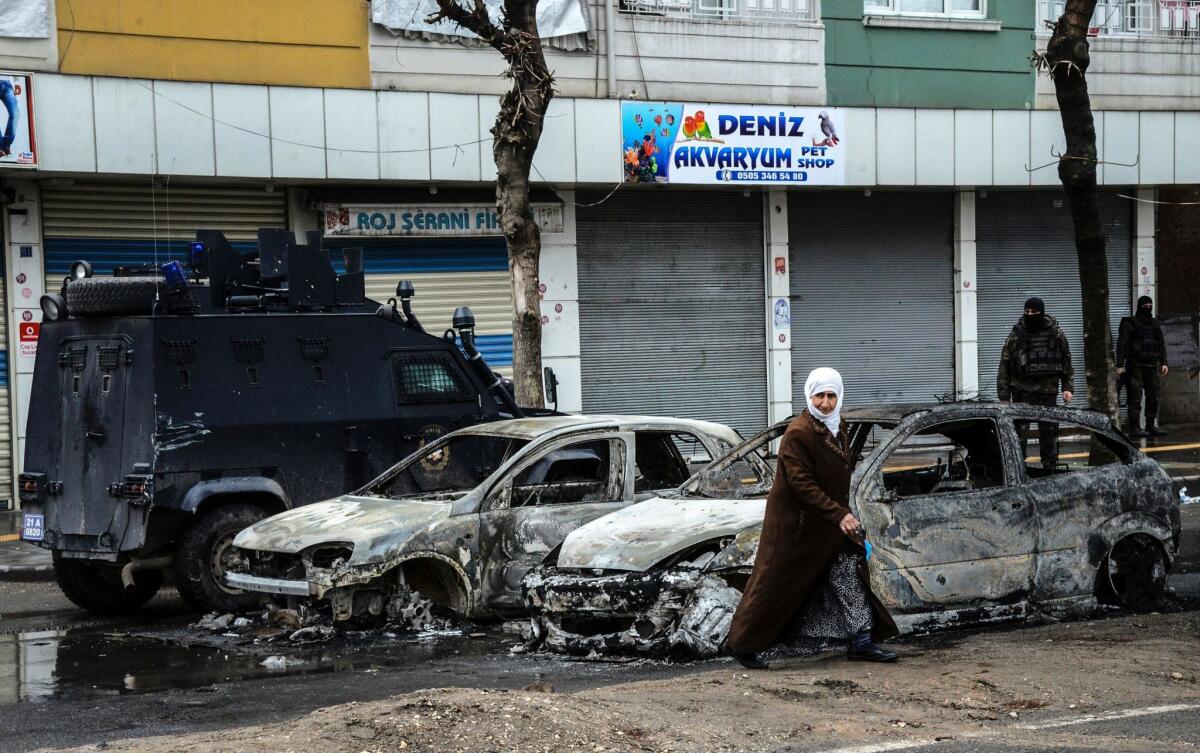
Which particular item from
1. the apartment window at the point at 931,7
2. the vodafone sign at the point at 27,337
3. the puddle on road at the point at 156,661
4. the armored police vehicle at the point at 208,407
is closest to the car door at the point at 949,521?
the puddle on road at the point at 156,661

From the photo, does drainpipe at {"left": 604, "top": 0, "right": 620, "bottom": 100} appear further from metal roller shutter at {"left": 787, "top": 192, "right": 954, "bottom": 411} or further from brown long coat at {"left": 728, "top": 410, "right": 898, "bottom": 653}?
brown long coat at {"left": 728, "top": 410, "right": 898, "bottom": 653}

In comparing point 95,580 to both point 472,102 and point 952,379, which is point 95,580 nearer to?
point 472,102

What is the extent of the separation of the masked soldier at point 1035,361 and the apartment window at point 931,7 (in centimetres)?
790

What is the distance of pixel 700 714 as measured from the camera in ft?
22.1

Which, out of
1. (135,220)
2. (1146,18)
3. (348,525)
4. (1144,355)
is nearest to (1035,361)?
(1144,355)

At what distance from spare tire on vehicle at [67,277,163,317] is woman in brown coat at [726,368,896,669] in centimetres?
505

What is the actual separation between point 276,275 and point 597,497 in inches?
133

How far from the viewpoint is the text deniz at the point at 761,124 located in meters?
19.5

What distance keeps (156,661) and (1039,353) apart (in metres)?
8.64

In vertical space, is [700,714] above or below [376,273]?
below

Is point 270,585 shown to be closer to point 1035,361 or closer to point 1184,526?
point 1035,361

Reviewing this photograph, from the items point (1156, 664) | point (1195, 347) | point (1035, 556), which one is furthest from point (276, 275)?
point (1195, 347)

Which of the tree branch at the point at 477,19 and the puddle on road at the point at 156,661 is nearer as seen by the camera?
the puddle on road at the point at 156,661

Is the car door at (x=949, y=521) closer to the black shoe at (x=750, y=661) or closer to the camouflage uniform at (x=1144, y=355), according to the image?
the black shoe at (x=750, y=661)
